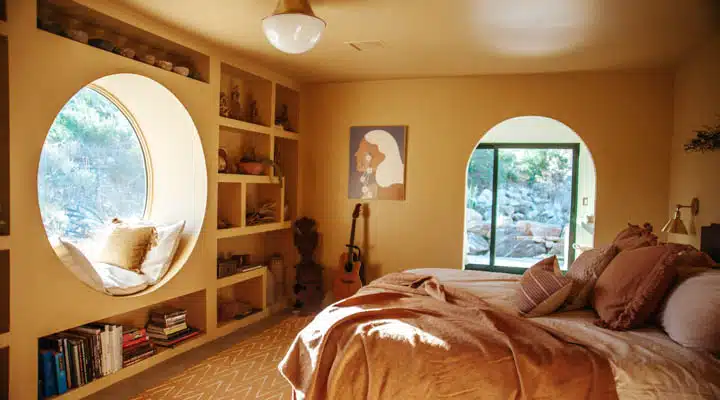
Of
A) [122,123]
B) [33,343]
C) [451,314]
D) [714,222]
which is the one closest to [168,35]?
[122,123]

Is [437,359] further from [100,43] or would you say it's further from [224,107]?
[224,107]

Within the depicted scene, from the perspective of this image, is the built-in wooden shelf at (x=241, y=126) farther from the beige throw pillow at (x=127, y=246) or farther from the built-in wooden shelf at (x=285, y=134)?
the beige throw pillow at (x=127, y=246)

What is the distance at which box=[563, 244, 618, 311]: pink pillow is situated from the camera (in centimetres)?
256

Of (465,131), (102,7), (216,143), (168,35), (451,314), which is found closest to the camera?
(451,314)

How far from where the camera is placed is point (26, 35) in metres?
2.47

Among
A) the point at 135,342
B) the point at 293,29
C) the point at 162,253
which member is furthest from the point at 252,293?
the point at 293,29

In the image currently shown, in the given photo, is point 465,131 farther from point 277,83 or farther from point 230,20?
point 230,20

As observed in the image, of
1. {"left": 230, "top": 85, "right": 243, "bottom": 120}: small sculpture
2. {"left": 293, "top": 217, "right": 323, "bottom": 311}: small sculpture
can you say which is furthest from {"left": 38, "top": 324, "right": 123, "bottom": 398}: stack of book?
{"left": 230, "top": 85, "right": 243, "bottom": 120}: small sculpture

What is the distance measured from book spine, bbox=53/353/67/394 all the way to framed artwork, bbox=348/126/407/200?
123 inches

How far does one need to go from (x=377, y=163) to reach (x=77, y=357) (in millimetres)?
3253

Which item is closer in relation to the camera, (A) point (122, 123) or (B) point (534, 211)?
(A) point (122, 123)

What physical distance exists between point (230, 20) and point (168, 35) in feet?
1.87

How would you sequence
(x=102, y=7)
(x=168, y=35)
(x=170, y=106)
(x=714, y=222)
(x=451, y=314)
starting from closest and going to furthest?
(x=451, y=314) < (x=102, y=7) < (x=714, y=222) < (x=168, y=35) < (x=170, y=106)

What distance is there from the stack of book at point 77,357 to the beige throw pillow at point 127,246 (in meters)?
0.51
